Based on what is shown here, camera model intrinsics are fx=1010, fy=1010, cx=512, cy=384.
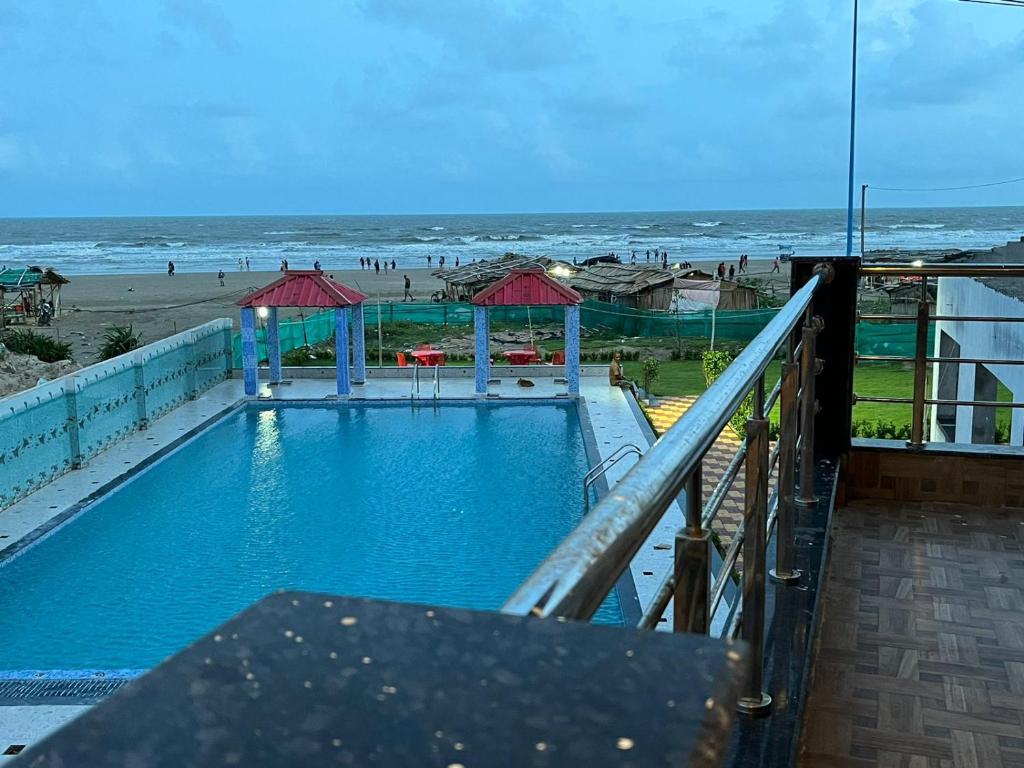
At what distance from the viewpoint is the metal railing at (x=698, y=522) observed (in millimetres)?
625

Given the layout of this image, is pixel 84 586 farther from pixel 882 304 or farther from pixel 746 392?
pixel 882 304

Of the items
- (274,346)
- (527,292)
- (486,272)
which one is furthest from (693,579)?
(486,272)

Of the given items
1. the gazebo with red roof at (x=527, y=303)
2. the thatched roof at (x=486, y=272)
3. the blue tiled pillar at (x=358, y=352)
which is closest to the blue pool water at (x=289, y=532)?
the gazebo with red roof at (x=527, y=303)

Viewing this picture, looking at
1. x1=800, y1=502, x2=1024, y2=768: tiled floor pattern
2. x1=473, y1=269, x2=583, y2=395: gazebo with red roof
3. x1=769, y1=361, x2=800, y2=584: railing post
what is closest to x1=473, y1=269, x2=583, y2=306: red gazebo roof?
x1=473, y1=269, x2=583, y2=395: gazebo with red roof

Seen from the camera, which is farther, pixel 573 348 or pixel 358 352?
pixel 358 352

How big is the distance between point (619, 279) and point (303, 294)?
43.2 ft

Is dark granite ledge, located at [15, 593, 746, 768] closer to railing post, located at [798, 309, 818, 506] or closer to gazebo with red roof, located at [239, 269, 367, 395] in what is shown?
railing post, located at [798, 309, 818, 506]

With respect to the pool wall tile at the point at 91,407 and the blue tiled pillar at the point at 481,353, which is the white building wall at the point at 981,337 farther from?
the pool wall tile at the point at 91,407

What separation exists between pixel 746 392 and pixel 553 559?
690 mm

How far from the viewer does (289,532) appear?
31.4ft

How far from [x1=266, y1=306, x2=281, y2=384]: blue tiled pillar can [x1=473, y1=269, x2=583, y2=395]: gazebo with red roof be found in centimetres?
339

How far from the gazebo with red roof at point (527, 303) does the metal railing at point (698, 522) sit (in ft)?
42.8

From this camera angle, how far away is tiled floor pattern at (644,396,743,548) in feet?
30.0

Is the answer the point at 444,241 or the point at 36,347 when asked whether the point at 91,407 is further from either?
the point at 444,241
